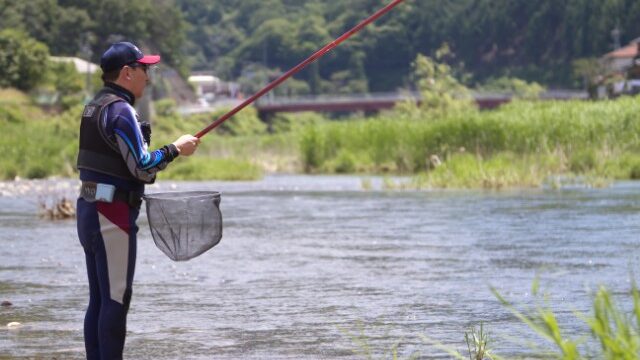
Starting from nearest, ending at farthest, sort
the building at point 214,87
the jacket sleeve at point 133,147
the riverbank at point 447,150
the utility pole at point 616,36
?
the jacket sleeve at point 133,147 < the riverbank at point 447,150 < the utility pole at point 616,36 < the building at point 214,87

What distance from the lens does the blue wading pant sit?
288 inches

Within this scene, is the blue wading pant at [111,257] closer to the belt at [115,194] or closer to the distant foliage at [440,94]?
the belt at [115,194]

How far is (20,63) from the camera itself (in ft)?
273

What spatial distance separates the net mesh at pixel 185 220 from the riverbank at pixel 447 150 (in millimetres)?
23385

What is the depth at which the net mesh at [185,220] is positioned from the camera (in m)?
7.61

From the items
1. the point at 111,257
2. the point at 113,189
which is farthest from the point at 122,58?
the point at 111,257

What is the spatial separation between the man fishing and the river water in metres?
1.47

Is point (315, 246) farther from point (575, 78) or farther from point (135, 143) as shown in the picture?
point (575, 78)

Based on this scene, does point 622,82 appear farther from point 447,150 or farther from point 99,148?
point 99,148

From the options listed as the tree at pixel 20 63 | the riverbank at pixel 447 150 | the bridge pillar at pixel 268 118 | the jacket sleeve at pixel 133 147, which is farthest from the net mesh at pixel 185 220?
the bridge pillar at pixel 268 118

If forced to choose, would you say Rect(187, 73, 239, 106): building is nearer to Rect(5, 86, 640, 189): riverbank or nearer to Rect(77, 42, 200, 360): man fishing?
Rect(5, 86, 640, 189): riverbank

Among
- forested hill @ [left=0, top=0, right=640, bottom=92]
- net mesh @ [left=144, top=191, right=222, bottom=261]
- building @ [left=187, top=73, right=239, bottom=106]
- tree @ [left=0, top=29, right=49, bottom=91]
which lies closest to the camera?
net mesh @ [left=144, top=191, right=222, bottom=261]

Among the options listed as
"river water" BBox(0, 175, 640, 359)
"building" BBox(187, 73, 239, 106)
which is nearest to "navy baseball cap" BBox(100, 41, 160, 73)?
"river water" BBox(0, 175, 640, 359)

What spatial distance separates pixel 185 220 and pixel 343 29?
163772 mm
